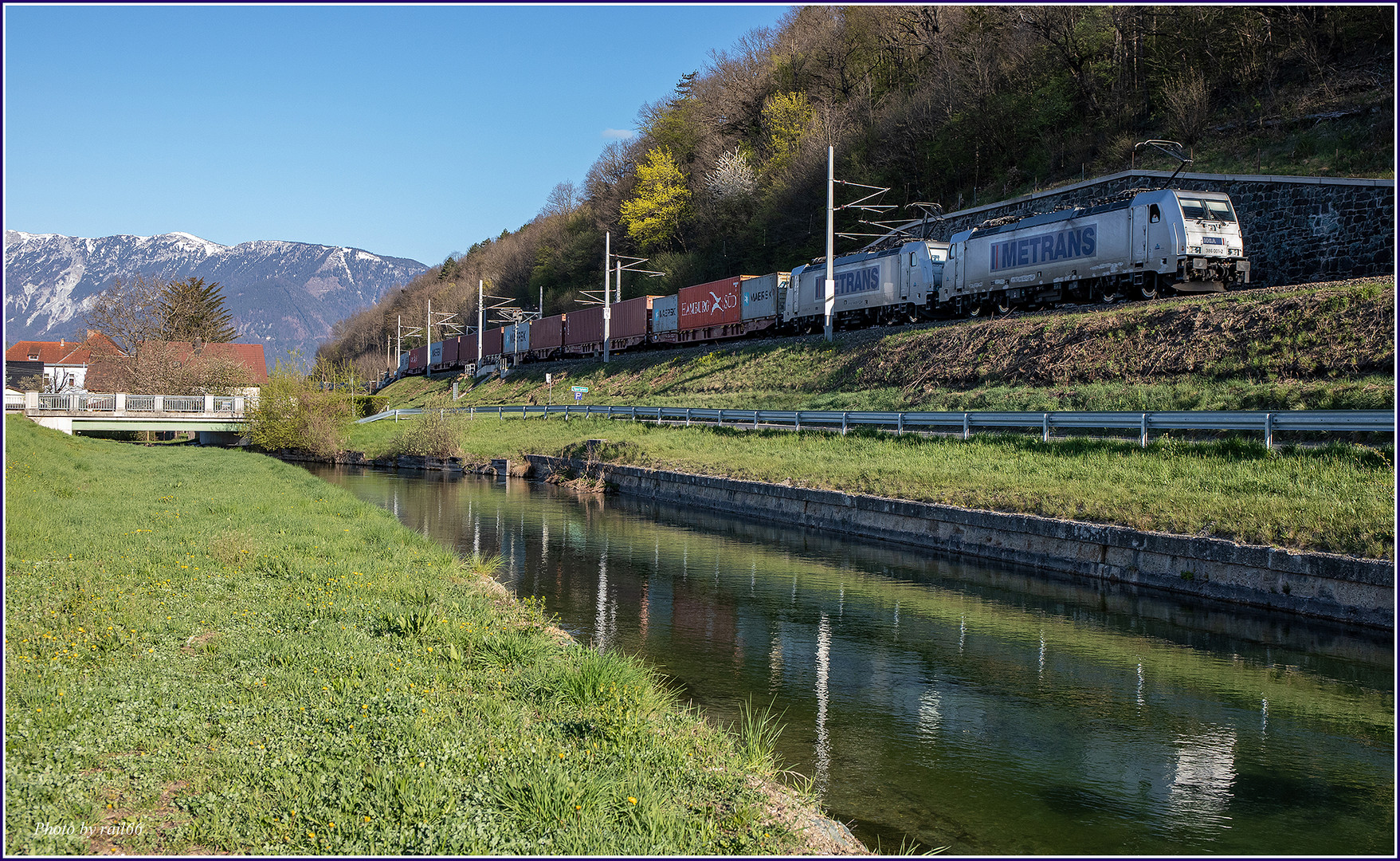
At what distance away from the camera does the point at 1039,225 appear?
27953 mm

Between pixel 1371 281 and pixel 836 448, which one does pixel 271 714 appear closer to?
pixel 836 448

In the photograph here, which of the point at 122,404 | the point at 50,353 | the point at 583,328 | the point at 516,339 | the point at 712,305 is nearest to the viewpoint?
the point at 122,404

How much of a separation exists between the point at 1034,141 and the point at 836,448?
30991mm

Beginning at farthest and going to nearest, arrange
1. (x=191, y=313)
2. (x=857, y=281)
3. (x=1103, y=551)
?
1. (x=191, y=313)
2. (x=857, y=281)
3. (x=1103, y=551)

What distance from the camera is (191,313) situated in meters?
85.5

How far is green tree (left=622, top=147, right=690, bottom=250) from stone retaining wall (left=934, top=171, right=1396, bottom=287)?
49624 mm

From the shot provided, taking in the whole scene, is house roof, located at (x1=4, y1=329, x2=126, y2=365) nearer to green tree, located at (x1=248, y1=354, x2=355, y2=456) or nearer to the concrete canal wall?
green tree, located at (x1=248, y1=354, x2=355, y2=456)

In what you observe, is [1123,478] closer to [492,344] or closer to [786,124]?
[786,124]

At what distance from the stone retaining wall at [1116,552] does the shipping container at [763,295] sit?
21245 millimetres

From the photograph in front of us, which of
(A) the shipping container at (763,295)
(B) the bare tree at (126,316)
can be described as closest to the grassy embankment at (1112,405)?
(A) the shipping container at (763,295)

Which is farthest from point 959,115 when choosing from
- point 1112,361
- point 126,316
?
point 126,316

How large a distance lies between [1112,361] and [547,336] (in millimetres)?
46548

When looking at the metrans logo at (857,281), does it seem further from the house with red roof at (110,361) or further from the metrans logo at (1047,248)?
the house with red roof at (110,361)

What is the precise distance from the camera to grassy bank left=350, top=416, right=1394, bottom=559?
37.4 ft
